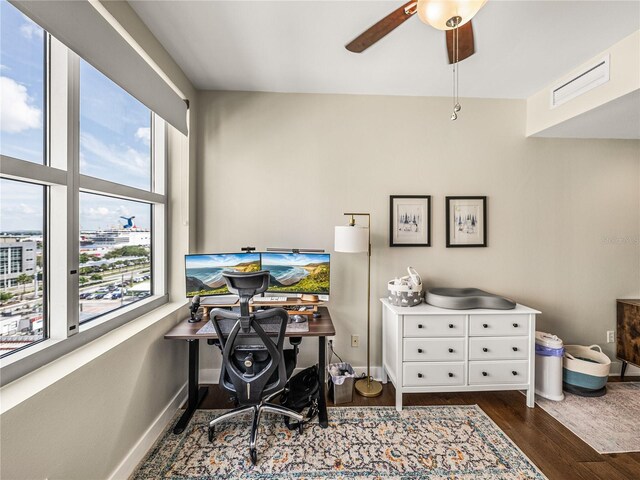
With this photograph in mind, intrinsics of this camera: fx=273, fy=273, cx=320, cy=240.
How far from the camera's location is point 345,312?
2572mm

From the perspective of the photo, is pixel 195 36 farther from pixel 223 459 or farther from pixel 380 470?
pixel 380 470

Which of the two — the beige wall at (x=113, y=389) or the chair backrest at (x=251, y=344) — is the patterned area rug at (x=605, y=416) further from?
the beige wall at (x=113, y=389)

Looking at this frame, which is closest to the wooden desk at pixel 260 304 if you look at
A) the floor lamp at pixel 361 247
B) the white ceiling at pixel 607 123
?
the floor lamp at pixel 361 247

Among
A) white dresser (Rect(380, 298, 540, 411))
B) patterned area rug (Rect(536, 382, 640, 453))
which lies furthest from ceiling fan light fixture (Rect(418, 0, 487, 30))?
patterned area rug (Rect(536, 382, 640, 453))

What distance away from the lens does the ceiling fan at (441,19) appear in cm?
108

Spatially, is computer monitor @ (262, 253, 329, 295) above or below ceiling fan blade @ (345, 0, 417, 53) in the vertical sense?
below

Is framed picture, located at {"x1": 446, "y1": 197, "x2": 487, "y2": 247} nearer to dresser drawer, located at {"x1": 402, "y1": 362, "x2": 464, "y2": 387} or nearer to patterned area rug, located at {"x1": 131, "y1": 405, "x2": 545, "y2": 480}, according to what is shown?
dresser drawer, located at {"x1": 402, "y1": 362, "x2": 464, "y2": 387}

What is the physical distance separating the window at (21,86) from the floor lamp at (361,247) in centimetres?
178

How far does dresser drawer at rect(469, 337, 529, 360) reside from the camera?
215cm

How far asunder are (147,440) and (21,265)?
1295 mm

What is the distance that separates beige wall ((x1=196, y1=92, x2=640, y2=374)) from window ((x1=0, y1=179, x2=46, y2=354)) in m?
1.27

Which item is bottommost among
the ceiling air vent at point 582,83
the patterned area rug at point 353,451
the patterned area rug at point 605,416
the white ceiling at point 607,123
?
the patterned area rug at point 353,451

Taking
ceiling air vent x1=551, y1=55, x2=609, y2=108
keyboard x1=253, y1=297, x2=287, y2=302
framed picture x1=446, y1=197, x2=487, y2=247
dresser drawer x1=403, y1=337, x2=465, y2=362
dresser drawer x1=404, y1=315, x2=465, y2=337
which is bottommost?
dresser drawer x1=403, y1=337, x2=465, y2=362

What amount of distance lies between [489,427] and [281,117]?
2.98 meters
